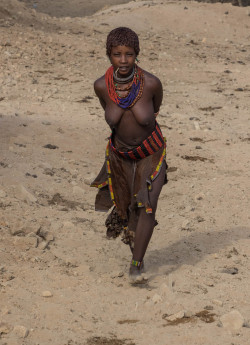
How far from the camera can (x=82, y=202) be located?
680 cm

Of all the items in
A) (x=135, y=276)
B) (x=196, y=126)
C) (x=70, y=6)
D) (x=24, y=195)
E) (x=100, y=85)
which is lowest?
(x=70, y=6)

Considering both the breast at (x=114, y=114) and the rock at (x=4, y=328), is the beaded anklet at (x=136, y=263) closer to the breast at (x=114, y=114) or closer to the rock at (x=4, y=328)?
the breast at (x=114, y=114)

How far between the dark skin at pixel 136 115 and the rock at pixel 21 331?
1.14 m

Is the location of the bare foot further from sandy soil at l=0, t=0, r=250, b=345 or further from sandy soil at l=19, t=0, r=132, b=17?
sandy soil at l=19, t=0, r=132, b=17

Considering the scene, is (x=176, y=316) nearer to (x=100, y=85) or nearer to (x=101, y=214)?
(x=100, y=85)

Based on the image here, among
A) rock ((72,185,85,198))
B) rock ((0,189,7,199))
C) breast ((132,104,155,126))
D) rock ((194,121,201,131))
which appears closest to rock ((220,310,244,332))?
breast ((132,104,155,126))

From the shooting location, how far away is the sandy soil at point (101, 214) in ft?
14.2

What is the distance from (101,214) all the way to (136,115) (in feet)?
6.72

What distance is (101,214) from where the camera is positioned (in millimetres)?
6566

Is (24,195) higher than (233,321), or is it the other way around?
(233,321)

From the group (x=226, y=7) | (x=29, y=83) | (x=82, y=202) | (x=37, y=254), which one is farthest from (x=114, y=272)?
(x=226, y=7)

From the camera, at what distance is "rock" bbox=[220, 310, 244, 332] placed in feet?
13.7

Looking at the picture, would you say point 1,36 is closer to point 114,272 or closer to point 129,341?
point 114,272

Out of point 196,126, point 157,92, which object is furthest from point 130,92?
point 196,126
